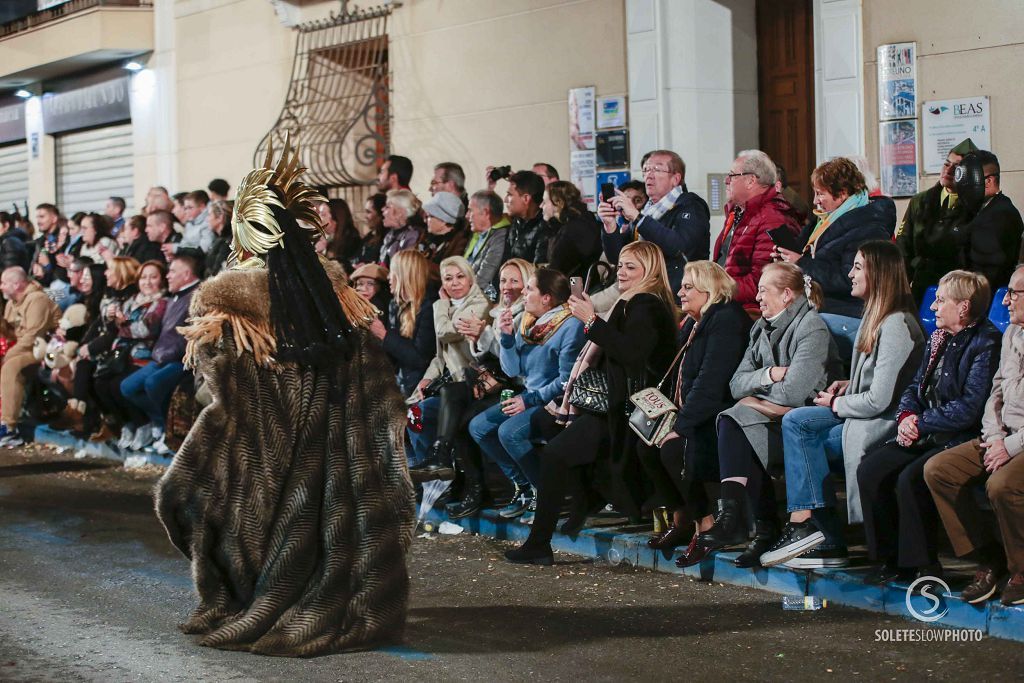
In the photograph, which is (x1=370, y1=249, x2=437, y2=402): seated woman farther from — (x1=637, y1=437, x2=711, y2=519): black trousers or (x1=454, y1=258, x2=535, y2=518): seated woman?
(x1=637, y1=437, x2=711, y2=519): black trousers

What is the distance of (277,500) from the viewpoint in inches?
240

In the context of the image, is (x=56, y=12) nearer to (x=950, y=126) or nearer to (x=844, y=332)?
(x=950, y=126)

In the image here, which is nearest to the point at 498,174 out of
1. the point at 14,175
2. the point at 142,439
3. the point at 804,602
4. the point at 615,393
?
the point at 142,439

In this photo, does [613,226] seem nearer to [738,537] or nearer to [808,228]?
[808,228]

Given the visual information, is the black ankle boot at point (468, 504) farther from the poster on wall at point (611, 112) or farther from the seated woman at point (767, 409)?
the poster on wall at point (611, 112)

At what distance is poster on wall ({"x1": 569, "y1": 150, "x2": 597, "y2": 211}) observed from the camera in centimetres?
1338

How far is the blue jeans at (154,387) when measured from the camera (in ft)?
40.9

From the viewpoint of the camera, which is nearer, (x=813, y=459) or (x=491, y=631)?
(x=491, y=631)

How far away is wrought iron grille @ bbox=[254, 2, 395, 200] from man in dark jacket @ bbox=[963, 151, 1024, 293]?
8.97 metres

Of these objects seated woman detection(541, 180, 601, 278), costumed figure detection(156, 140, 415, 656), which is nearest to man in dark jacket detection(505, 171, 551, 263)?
seated woman detection(541, 180, 601, 278)

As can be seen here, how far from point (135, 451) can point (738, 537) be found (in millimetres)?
6905

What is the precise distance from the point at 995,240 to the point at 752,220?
4.63ft

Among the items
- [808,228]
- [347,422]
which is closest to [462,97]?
[808,228]

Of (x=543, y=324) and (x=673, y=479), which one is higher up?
(x=543, y=324)
